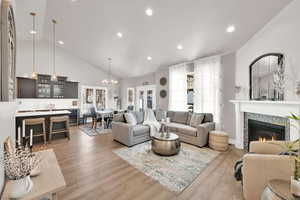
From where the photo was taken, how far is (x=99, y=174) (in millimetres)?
2271

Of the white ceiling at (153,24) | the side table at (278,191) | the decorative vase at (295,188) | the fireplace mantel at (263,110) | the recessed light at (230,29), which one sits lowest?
the side table at (278,191)

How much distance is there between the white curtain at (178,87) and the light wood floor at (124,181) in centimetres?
248

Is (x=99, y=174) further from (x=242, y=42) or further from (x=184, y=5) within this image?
(x=242, y=42)

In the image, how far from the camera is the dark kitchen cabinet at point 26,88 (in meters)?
5.44

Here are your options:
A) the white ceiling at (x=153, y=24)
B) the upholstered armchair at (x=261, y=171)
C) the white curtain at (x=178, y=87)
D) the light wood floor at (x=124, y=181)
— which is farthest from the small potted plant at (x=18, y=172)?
the white curtain at (x=178, y=87)

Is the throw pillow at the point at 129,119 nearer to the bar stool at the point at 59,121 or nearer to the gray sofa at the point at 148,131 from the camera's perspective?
the gray sofa at the point at 148,131

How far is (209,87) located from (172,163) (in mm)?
2833

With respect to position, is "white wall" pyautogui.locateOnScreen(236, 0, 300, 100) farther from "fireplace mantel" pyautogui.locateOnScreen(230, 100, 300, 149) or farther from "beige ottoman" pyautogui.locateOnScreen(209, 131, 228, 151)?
"beige ottoman" pyautogui.locateOnScreen(209, 131, 228, 151)

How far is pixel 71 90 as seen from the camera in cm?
677

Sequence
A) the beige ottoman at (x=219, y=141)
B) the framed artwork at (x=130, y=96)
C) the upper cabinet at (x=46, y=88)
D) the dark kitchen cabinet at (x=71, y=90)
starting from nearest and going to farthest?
the beige ottoman at (x=219, y=141), the upper cabinet at (x=46, y=88), the dark kitchen cabinet at (x=71, y=90), the framed artwork at (x=130, y=96)

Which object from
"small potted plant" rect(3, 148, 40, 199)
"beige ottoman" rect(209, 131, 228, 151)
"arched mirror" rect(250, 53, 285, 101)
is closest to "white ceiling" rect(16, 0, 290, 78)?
"arched mirror" rect(250, 53, 285, 101)

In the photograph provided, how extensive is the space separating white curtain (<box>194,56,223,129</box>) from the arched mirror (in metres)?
0.92

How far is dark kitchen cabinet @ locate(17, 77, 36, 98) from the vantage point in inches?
214

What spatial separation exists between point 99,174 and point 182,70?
4.44 metres
